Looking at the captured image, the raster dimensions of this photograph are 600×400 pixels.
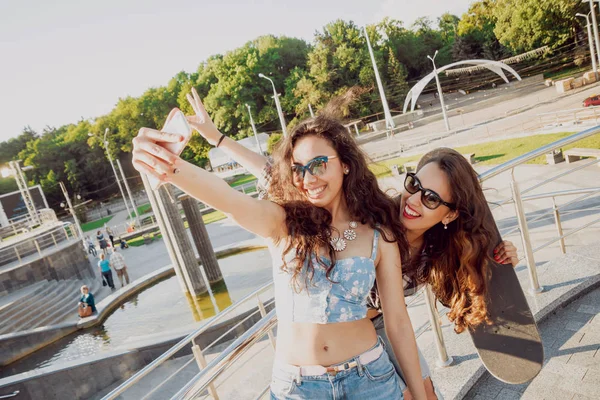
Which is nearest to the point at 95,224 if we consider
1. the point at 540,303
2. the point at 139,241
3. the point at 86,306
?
the point at 139,241

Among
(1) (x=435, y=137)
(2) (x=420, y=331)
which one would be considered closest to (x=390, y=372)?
(2) (x=420, y=331)

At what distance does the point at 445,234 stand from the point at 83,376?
302 inches

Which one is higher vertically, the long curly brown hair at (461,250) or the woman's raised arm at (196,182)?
the woman's raised arm at (196,182)

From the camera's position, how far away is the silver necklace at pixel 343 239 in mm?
1715

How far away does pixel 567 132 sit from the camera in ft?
52.7

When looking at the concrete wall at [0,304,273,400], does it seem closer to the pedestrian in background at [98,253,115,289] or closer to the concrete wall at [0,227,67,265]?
the pedestrian in background at [98,253,115,289]

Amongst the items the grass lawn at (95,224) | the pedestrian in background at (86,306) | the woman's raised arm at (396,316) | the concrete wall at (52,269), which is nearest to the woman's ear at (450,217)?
the woman's raised arm at (396,316)

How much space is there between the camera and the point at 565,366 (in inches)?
101

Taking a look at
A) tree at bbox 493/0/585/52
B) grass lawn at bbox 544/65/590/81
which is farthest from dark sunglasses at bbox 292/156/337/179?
tree at bbox 493/0/585/52

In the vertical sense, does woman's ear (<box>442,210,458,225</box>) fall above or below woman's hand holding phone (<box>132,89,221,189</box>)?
below

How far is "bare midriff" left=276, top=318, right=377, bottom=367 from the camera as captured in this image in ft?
5.42

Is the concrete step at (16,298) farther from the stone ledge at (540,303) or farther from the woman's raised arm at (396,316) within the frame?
the woman's raised arm at (396,316)

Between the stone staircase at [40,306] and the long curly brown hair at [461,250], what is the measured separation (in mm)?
12830

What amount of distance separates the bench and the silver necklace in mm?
11629
